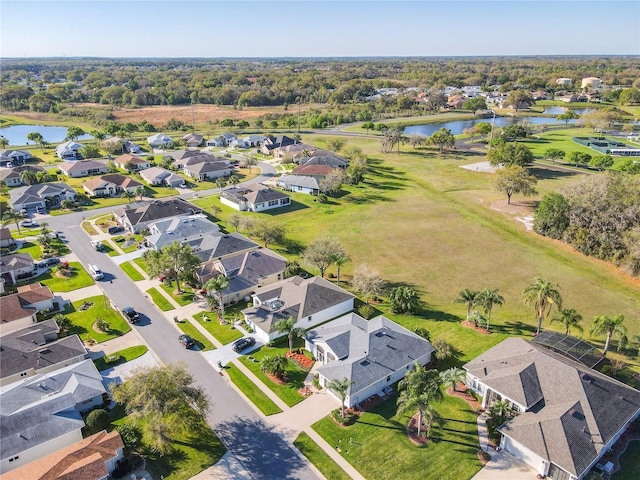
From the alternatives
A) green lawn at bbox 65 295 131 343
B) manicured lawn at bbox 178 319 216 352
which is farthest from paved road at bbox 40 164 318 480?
green lawn at bbox 65 295 131 343

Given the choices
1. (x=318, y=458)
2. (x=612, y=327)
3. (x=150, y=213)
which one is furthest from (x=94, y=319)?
(x=612, y=327)

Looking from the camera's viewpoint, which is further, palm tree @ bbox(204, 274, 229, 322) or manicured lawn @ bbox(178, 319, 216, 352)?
palm tree @ bbox(204, 274, 229, 322)

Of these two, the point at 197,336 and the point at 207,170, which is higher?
the point at 207,170

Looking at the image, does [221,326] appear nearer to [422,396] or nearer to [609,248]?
[422,396]

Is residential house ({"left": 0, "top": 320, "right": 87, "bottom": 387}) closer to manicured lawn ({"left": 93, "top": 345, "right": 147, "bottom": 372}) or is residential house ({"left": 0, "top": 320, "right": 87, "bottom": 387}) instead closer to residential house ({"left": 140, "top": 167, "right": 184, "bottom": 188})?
manicured lawn ({"left": 93, "top": 345, "right": 147, "bottom": 372})

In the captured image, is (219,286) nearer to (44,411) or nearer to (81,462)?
(44,411)

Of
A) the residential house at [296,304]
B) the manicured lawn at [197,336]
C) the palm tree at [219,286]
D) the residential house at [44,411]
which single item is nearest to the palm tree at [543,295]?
the residential house at [296,304]

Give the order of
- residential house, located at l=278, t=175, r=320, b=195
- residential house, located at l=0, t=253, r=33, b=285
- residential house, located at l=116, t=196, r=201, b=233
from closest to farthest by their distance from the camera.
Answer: residential house, located at l=0, t=253, r=33, b=285, residential house, located at l=116, t=196, r=201, b=233, residential house, located at l=278, t=175, r=320, b=195
